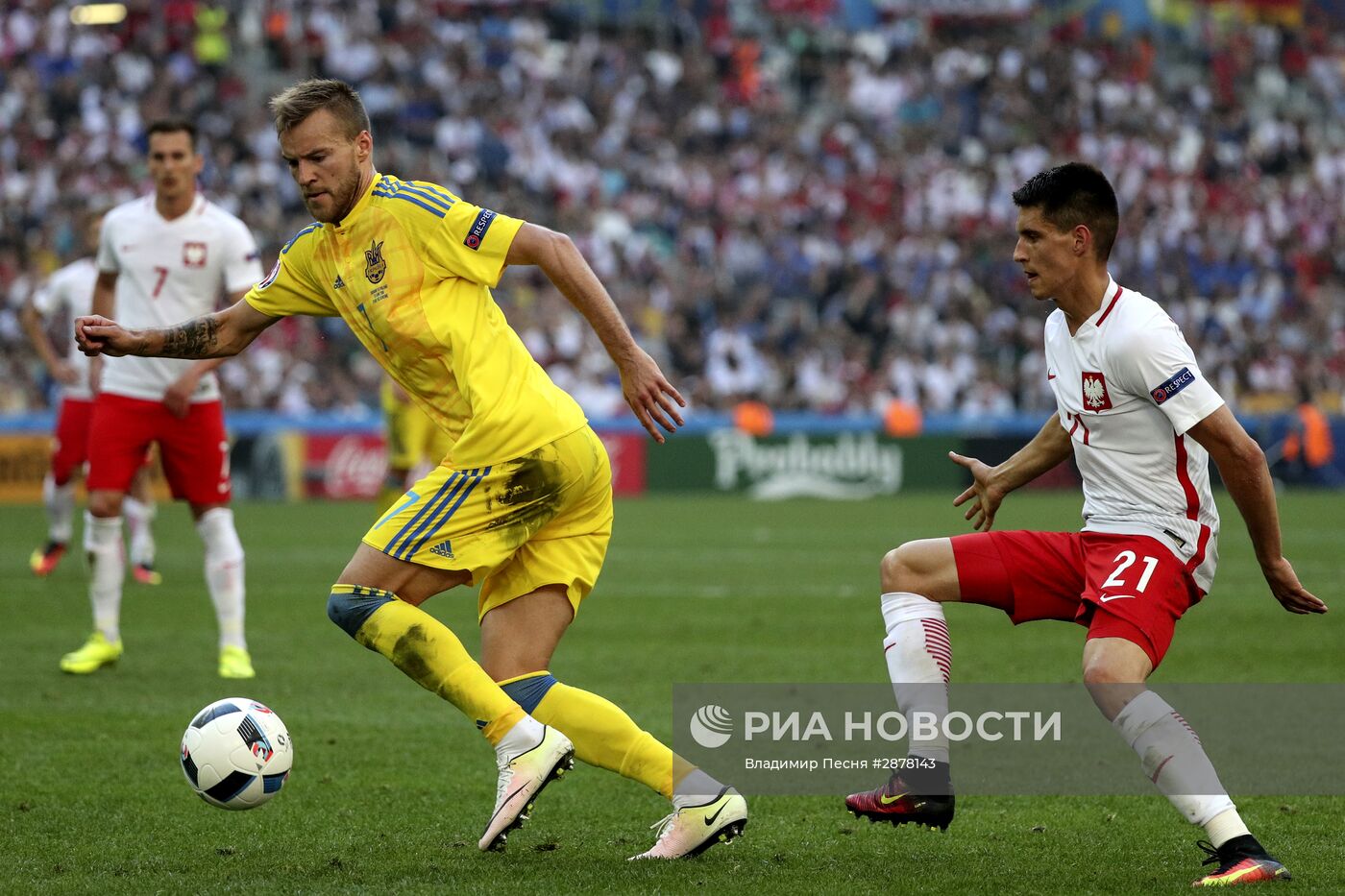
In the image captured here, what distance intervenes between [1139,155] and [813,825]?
27.6 metres

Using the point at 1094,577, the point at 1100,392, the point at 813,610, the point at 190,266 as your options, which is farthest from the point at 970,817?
the point at 813,610

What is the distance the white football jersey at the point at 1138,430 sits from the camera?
186 inches

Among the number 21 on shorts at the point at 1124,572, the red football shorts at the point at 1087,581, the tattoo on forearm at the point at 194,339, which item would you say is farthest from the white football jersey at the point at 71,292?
the number 21 on shorts at the point at 1124,572

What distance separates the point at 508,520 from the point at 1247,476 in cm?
208

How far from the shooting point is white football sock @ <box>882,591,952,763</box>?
16.3 ft

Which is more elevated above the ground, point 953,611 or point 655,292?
point 655,292

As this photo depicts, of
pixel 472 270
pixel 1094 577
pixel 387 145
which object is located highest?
pixel 387 145

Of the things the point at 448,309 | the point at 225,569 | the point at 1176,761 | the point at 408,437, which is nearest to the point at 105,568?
the point at 225,569

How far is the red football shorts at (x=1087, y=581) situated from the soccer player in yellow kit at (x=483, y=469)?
102cm

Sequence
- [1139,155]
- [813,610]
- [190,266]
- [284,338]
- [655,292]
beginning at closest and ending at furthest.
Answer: [190,266] < [813,610] < [284,338] < [655,292] < [1139,155]

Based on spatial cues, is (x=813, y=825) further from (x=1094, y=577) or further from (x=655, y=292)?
(x=655, y=292)

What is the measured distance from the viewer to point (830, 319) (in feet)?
89.1

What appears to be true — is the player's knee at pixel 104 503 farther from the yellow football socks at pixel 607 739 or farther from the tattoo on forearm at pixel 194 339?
the yellow football socks at pixel 607 739

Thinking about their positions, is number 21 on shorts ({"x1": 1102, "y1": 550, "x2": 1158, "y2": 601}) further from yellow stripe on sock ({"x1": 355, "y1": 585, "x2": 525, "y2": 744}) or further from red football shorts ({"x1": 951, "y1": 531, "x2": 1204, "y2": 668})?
yellow stripe on sock ({"x1": 355, "y1": 585, "x2": 525, "y2": 744})
